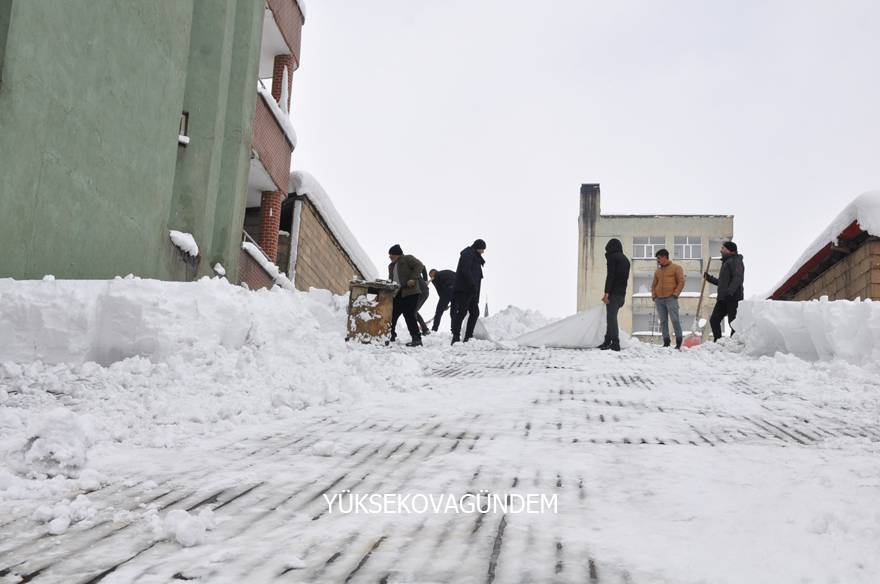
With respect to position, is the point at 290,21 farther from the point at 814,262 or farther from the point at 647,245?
the point at 647,245

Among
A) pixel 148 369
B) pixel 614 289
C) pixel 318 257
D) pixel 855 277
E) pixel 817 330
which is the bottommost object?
pixel 148 369

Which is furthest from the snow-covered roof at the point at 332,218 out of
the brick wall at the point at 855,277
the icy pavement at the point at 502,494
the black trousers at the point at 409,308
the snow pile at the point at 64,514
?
the snow pile at the point at 64,514

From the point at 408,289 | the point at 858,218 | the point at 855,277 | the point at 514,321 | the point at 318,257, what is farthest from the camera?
the point at 514,321

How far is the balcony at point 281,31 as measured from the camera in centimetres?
1466

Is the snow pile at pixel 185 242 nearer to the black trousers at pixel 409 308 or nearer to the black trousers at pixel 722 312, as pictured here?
the black trousers at pixel 409 308

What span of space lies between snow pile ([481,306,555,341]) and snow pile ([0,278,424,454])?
10921 millimetres

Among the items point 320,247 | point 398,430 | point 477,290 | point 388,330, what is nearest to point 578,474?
point 398,430

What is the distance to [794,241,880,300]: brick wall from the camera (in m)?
12.1

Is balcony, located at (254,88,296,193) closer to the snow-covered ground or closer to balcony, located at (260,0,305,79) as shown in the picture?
balcony, located at (260,0,305,79)

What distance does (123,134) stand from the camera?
25.8 ft

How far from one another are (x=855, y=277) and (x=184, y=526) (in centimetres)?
1335

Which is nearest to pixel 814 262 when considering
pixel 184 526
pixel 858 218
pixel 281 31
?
pixel 858 218

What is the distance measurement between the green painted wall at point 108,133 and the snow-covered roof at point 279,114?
2.34 m

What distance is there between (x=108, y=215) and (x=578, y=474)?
20.8 ft
